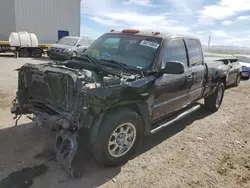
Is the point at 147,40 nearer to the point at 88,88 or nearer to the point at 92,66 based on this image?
the point at 92,66

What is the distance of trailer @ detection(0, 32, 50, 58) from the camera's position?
16312mm

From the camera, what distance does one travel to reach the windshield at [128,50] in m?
3.68

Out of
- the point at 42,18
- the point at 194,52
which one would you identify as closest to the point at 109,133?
the point at 194,52

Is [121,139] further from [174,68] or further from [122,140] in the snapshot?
[174,68]

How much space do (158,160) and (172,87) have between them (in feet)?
4.19

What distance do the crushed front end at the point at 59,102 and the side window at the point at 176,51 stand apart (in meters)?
1.71

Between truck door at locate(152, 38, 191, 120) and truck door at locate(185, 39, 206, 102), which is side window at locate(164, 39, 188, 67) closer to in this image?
truck door at locate(152, 38, 191, 120)

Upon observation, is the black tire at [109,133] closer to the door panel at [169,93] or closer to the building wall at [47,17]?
the door panel at [169,93]

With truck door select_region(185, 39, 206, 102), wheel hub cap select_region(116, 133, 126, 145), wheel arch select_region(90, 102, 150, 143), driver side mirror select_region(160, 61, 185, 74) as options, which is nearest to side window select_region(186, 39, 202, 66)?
truck door select_region(185, 39, 206, 102)

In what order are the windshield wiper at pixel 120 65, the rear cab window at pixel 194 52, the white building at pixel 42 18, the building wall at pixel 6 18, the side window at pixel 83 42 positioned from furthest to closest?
the white building at pixel 42 18 < the building wall at pixel 6 18 < the side window at pixel 83 42 < the rear cab window at pixel 194 52 < the windshield wiper at pixel 120 65

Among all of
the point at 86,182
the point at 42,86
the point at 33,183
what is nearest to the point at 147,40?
the point at 42,86

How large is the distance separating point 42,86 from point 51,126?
26.6 inches

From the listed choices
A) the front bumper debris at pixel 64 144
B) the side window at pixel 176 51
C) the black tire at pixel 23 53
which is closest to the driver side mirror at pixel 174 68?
the side window at pixel 176 51

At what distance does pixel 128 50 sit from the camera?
153 inches
